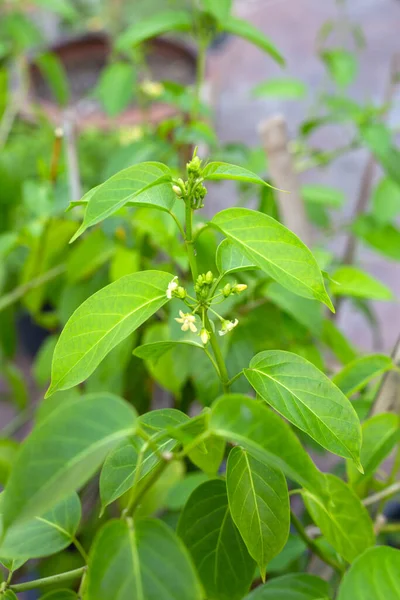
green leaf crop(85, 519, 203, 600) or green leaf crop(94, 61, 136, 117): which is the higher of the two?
green leaf crop(94, 61, 136, 117)

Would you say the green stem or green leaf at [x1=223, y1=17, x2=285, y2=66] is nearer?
the green stem

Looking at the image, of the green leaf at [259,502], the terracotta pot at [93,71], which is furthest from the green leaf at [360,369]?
the terracotta pot at [93,71]

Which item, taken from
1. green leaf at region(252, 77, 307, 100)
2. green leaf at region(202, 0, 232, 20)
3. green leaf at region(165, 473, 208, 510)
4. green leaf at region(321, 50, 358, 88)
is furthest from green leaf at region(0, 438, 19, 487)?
green leaf at region(321, 50, 358, 88)

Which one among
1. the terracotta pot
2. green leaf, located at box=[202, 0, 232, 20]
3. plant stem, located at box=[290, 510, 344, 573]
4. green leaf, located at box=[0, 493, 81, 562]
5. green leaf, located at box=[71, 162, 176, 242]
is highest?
the terracotta pot

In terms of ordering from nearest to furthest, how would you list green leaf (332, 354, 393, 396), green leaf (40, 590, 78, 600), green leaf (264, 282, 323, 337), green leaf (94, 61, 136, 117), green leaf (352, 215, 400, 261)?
green leaf (40, 590, 78, 600)
green leaf (332, 354, 393, 396)
green leaf (264, 282, 323, 337)
green leaf (352, 215, 400, 261)
green leaf (94, 61, 136, 117)

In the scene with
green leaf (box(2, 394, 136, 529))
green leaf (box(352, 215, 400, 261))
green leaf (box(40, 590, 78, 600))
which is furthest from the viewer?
green leaf (box(352, 215, 400, 261))

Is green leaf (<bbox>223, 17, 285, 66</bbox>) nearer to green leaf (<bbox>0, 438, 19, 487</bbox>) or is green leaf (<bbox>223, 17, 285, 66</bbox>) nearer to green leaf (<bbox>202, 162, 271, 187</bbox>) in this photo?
green leaf (<bbox>202, 162, 271, 187</bbox>)

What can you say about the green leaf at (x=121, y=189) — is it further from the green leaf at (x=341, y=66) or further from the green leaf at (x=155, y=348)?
the green leaf at (x=341, y=66)
